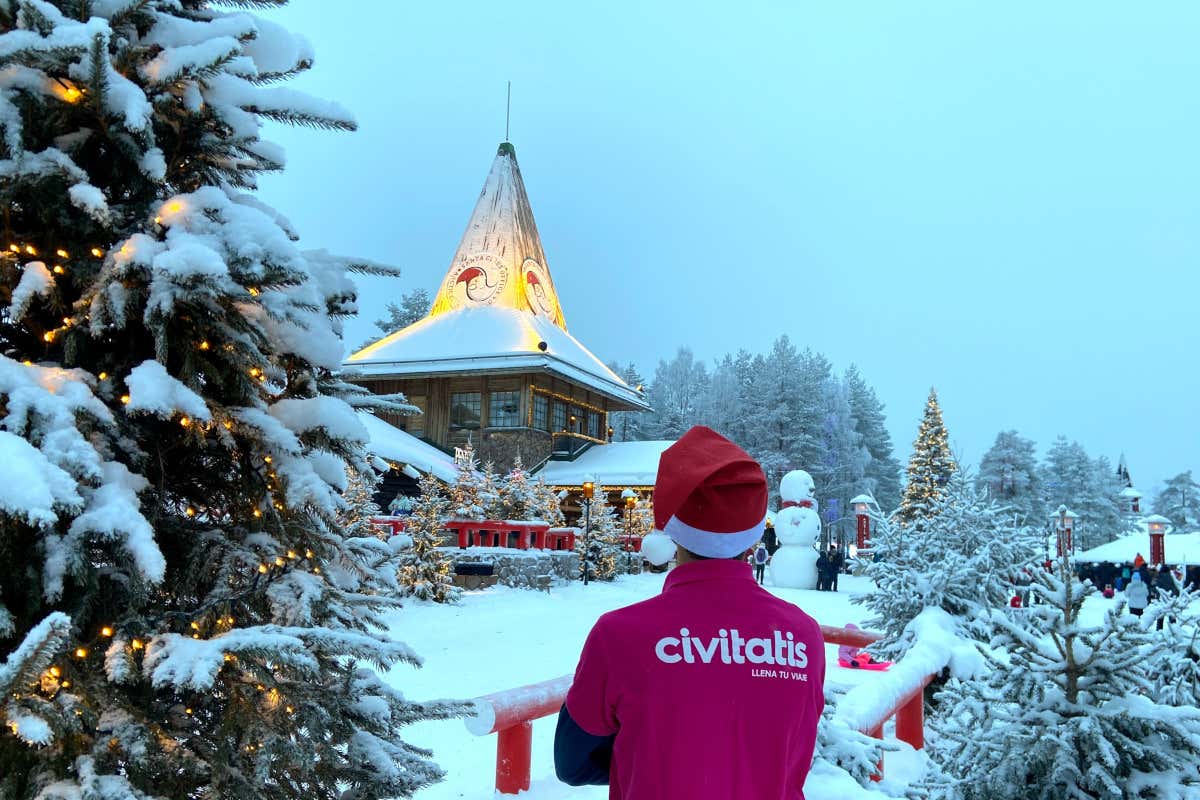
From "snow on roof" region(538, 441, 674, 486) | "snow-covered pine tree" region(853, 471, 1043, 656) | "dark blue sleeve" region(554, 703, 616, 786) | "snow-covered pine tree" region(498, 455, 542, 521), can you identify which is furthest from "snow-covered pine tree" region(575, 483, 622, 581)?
"dark blue sleeve" region(554, 703, 616, 786)

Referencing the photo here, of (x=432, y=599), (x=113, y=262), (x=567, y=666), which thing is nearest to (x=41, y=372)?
(x=113, y=262)

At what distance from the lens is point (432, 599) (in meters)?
16.4

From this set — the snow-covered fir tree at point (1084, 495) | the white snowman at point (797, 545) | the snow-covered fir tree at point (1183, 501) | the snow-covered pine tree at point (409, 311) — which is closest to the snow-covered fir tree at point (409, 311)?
the snow-covered pine tree at point (409, 311)

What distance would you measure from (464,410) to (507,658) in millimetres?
21884

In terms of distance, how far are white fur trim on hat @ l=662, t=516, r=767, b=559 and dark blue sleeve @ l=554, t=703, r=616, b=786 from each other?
1.68ft

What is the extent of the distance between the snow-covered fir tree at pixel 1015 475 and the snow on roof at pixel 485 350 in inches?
1454

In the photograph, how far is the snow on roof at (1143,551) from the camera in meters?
32.2

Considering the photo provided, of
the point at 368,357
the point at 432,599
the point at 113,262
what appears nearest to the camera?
the point at 113,262

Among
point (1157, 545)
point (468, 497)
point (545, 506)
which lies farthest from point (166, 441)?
point (1157, 545)

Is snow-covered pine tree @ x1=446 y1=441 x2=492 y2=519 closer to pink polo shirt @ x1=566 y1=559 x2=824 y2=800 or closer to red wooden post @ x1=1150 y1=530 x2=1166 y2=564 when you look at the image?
pink polo shirt @ x1=566 y1=559 x2=824 y2=800

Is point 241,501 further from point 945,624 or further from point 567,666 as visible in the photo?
point 567,666

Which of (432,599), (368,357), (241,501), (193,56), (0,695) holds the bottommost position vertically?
(432,599)

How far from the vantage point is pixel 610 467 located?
3045 cm

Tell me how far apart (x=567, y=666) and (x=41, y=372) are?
8583 mm
